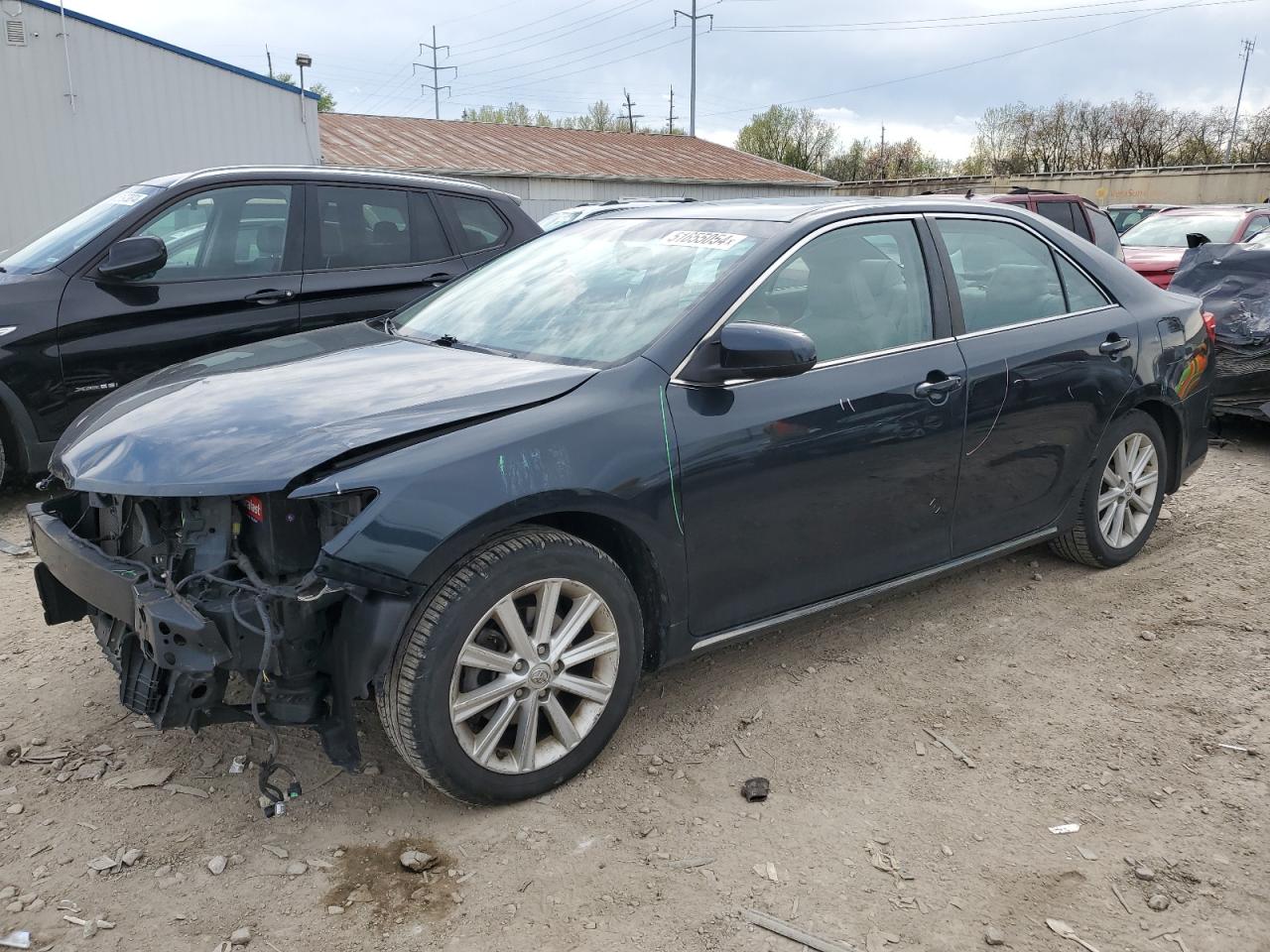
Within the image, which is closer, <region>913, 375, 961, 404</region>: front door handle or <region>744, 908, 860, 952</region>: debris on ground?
<region>744, 908, 860, 952</region>: debris on ground

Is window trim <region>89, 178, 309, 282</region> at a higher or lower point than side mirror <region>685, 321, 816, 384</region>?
higher

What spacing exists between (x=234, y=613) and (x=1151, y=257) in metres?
12.3

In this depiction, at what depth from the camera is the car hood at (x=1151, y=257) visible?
11.4 m

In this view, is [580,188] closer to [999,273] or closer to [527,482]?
[999,273]

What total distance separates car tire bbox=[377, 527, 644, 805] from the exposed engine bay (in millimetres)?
198

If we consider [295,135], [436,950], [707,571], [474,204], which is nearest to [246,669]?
[436,950]

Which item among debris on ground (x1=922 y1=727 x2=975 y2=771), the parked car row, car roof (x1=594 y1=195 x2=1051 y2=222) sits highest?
car roof (x1=594 y1=195 x2=1051 y2=222)

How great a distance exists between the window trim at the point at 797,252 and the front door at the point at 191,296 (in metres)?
3.38

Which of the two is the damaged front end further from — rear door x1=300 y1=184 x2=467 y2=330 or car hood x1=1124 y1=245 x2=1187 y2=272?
car hood x1=1124 y1=245 x2=1187 y2=272

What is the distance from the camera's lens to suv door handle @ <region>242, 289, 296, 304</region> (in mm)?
5605

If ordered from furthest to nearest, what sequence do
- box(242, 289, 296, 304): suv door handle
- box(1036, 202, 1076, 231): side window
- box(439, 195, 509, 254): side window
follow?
box(1036, 202, 1076, 231): side window < box(439, 195, 509, 254): side window < box(242, 289, 296, 304): suv door handle

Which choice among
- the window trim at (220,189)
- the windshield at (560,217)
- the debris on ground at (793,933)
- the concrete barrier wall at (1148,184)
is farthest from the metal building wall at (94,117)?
the concrete barrier wall at (1148,184)

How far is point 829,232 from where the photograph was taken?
11.6 ft

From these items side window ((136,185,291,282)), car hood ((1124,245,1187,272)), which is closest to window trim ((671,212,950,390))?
side window ((136,185,291,282))
